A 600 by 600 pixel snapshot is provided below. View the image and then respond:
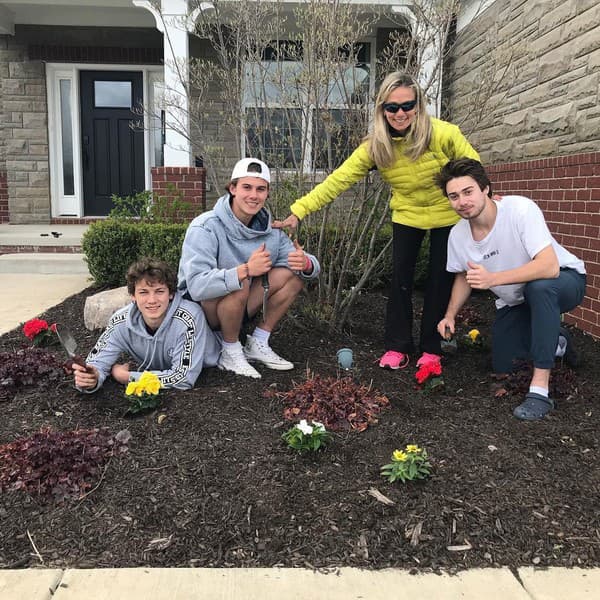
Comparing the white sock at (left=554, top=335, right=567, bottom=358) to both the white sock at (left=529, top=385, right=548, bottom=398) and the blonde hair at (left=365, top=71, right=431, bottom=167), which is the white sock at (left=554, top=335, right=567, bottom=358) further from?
the blonde hair at (left=365, top=71, right=431, bottom=167)

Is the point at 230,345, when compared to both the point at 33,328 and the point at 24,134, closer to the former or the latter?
the point at 33,328

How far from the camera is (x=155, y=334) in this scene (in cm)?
310

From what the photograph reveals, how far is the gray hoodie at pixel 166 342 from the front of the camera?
3092mm

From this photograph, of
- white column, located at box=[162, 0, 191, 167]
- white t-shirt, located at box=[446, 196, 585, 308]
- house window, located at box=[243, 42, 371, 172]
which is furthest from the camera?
white column, located at box=[162, 0, 191, 167]

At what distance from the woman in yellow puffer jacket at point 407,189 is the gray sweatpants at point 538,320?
40 centimetres

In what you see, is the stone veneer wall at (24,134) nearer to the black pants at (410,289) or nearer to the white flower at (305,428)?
the black pants at (410,289)

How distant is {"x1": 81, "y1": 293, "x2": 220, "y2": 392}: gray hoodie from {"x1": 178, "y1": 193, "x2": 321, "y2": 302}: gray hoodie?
142 mm

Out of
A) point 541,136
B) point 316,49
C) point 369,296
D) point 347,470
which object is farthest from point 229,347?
point 541,136

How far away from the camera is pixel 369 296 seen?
5695mm

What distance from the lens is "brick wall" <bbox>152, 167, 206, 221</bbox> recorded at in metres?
7.09

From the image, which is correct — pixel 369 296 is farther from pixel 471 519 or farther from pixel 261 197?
pixel 471 519

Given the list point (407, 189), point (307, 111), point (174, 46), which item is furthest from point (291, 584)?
point (174, 46)

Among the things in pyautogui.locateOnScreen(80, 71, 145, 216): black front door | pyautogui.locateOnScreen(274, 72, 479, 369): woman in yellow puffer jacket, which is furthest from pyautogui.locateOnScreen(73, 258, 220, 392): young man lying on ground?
pyautogui.locateOnScreen(80, 71, 145, 216): black front door

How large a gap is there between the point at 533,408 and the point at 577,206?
91.7 inches
